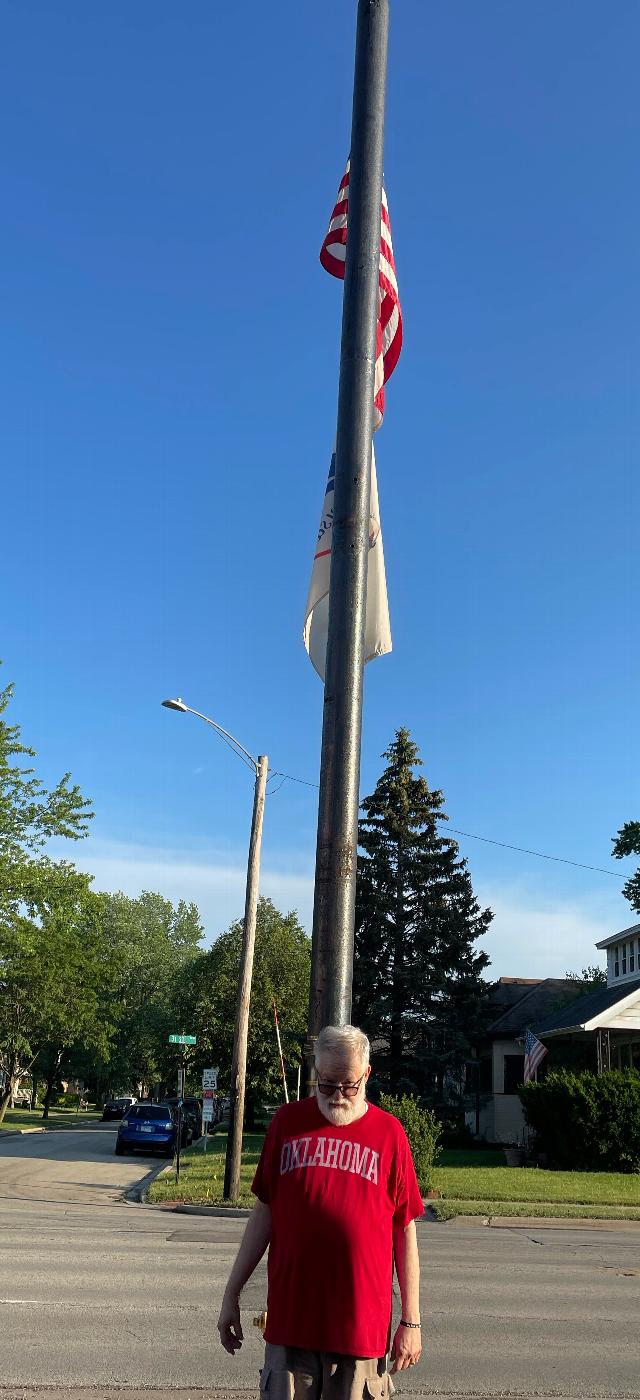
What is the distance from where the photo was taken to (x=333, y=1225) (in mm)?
3473

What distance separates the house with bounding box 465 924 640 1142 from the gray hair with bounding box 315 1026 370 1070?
27484mm

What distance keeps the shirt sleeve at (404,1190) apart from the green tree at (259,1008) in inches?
1470

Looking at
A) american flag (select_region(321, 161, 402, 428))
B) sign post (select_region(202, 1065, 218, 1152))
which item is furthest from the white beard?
sign post (select_region(202, 1065, 218, 1152))

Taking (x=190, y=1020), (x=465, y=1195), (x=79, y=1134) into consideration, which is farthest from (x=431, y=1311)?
(x=79, y=1134)

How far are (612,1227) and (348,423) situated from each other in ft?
56.2

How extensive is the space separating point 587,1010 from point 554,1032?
1.41 m

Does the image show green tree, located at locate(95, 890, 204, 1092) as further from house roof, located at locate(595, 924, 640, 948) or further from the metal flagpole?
the metal flagpole

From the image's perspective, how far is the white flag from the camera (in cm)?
555

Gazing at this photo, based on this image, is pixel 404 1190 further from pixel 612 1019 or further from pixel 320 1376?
pixel 612 1019

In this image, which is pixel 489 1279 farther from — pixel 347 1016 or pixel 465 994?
pixel 465 994

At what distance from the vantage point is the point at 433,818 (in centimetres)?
3894

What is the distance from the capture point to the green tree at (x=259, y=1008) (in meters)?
41.3

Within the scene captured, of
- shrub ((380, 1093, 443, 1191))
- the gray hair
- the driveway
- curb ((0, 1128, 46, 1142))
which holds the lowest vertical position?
curb ((0, 1128, 46, 1142))

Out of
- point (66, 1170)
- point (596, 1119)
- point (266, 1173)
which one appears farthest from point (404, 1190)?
point (66, 1170)
